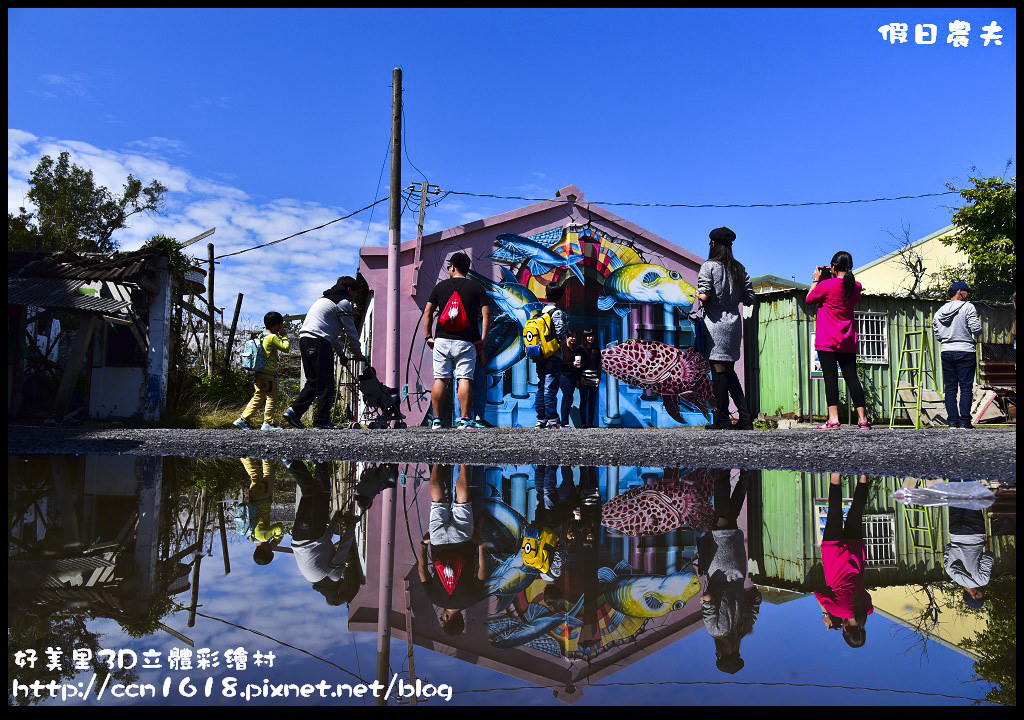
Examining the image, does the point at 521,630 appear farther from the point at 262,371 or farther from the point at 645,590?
the point at 262,371

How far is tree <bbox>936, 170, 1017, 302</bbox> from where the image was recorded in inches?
890

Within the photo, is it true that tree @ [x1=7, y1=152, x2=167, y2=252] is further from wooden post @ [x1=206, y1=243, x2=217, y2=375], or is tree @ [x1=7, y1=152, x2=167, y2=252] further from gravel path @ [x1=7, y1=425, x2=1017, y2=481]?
gravel path @ [x1=7, y1=425, x2=1017, y2=481]

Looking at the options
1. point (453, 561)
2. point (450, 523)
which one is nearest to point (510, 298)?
point (450, 523)

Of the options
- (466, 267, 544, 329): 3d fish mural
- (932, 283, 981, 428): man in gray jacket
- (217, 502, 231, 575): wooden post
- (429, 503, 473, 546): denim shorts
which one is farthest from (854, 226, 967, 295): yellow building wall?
(217, 502, 231, 575): wooden post

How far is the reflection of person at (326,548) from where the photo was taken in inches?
82.6

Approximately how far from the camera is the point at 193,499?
11.9 feet

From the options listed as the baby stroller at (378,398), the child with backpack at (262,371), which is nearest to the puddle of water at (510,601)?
the child with backpack at (262,371)

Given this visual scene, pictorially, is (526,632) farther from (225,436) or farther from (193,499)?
(225,436)

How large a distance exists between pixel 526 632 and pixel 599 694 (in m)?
0.32

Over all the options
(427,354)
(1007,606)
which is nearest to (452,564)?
(1007,606)

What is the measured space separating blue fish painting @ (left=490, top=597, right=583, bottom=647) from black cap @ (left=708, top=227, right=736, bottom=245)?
6200 mm

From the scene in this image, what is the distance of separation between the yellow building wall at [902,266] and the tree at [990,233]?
8504 millimetres

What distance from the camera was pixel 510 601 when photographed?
1879mm

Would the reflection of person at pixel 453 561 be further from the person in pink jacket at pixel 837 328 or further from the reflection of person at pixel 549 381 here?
the reflection of person at pixel 549 381
